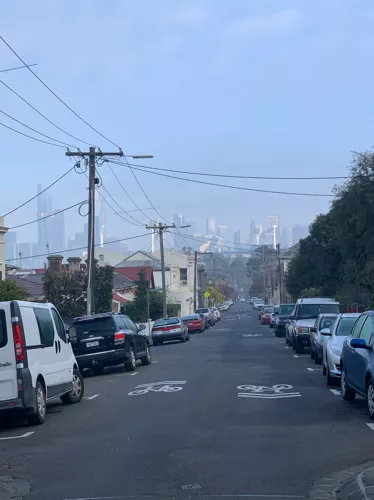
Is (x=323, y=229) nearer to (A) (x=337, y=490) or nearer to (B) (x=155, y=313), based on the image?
(B) (x=155, y=313)

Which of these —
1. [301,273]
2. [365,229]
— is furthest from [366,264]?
[301,273]

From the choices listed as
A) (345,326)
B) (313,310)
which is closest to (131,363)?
(345,326)

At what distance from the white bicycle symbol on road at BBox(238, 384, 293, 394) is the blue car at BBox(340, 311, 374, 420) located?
2.01 m

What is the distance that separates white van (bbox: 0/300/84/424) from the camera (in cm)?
1305

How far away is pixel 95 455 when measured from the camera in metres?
10.7

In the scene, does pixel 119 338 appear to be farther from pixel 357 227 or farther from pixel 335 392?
pixel 357 227

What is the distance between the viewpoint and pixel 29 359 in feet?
43.9

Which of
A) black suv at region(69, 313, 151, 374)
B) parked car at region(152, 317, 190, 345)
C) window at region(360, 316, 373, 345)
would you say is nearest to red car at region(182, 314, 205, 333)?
parked car at region(152, 317, 190, 345)

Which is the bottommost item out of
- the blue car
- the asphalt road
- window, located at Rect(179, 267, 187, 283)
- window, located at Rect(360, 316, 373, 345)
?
the asphalt road

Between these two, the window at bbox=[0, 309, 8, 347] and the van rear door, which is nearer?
the van rear door

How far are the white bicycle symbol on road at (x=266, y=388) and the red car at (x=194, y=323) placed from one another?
129 ft

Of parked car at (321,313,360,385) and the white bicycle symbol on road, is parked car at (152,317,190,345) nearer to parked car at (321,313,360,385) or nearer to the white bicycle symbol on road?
parked car at (321,313,360,385)

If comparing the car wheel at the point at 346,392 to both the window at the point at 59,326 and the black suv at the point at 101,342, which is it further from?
the black suv at the point at 101,342

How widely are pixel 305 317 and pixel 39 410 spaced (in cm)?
1848
